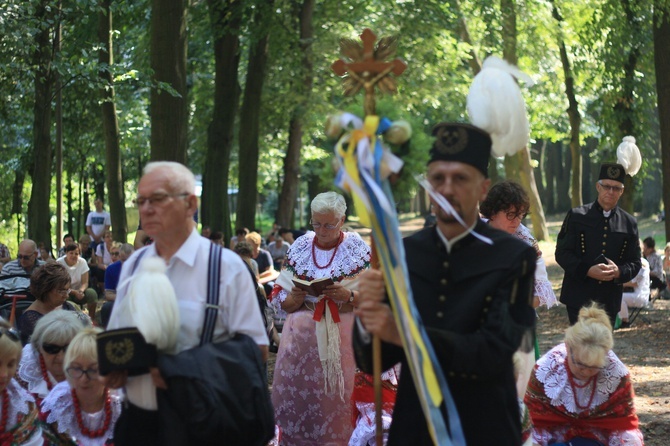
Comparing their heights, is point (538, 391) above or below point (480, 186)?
below

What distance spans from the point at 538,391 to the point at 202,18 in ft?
56.2

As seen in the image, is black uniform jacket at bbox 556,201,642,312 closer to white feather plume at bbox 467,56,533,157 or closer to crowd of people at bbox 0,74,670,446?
crowd of people at bbox 0,74,670,446

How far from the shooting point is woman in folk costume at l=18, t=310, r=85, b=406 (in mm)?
6469

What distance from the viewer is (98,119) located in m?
28.8

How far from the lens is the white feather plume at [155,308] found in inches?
173

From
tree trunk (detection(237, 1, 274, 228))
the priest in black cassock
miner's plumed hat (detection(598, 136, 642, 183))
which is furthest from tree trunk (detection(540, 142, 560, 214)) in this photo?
the priest in black cassock

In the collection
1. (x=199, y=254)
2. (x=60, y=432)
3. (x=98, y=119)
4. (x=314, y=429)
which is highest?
(x=98, y=119)

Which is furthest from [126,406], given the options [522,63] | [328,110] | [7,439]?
[522,63]

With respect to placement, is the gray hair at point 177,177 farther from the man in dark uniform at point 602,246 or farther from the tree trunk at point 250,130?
the tree trunk at point 250,130

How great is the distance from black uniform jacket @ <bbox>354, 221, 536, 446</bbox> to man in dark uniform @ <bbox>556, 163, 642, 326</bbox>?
568 cm

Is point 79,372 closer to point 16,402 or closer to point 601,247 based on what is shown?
point 16,402

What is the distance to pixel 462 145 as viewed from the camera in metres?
4.41

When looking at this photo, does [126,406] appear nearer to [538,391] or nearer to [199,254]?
[199,254]

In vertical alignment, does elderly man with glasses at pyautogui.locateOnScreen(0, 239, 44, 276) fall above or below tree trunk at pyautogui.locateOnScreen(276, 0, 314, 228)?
below
